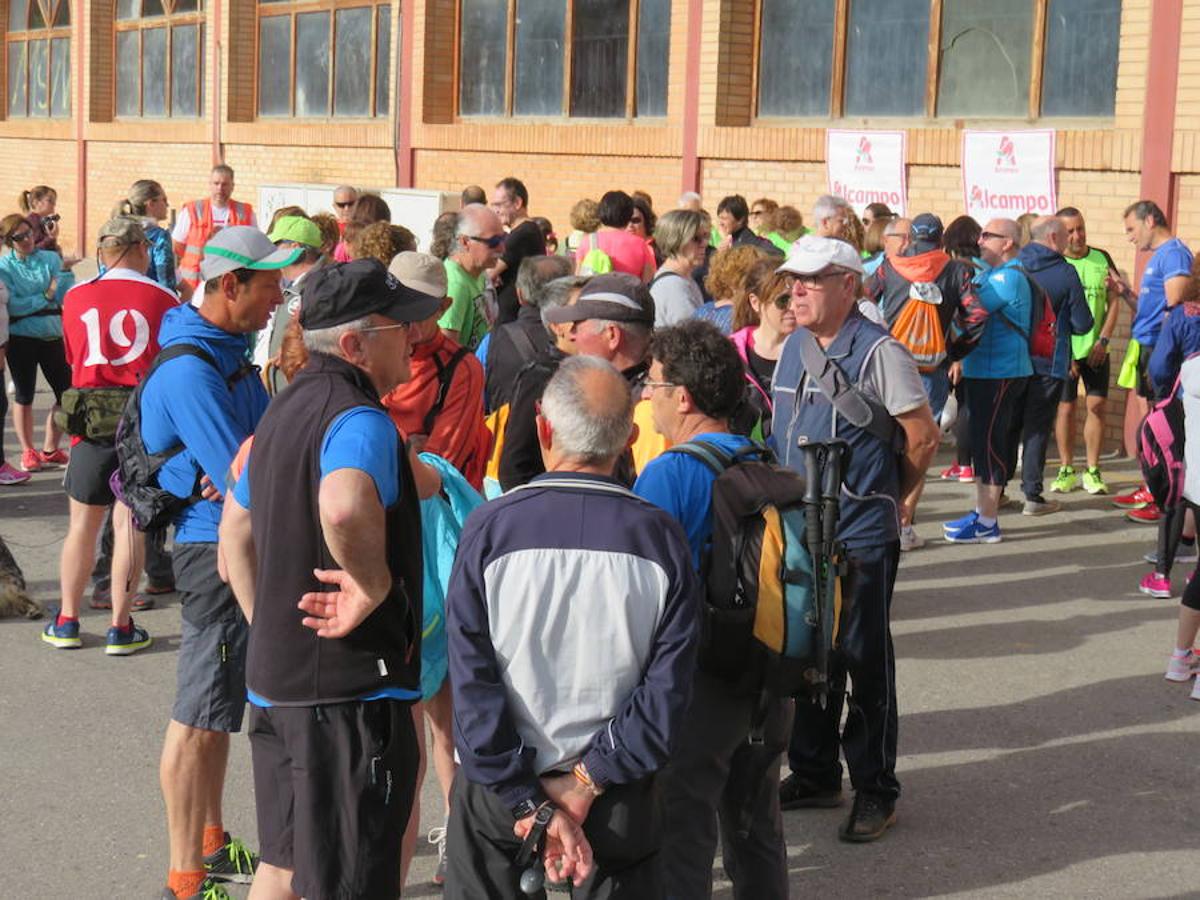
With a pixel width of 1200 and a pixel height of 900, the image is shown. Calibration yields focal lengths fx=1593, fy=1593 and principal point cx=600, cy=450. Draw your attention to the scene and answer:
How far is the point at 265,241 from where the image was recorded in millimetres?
4902

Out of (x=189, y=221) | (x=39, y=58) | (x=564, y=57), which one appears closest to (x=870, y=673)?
(x=189, y=221)

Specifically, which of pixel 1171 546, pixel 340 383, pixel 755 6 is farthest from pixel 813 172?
pixel 340 383

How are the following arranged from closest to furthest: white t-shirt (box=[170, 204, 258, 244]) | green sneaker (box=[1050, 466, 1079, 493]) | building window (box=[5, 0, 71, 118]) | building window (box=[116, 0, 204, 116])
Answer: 1. green sneaker (box=[1050, 466, 1079, 493])
2. white t-shirt (box=[170, 204, 258, 244])
3. building window (box=[116, 0, 204, 116])
4. building window (box=[5, 0, 71, 118])

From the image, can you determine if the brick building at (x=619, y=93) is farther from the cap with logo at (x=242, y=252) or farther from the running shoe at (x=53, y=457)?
the cap with logo at (x=242, y=252)

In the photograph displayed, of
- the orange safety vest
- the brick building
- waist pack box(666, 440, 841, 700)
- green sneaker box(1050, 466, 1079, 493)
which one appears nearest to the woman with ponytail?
the orange safety vest

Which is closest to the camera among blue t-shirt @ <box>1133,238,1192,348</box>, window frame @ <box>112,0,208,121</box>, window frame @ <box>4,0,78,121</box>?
blue t-shirt @ <box>1133,238,1192,348</box>

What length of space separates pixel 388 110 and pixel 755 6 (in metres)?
6.63

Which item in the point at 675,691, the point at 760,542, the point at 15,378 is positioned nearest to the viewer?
the point at 675,691

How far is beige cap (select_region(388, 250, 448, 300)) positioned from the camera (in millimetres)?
5312

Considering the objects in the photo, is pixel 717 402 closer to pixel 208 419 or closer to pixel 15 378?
pixel 208 419

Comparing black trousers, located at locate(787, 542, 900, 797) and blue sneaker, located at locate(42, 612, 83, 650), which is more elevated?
black trousers, located at locate(787, 542, 900, 797)

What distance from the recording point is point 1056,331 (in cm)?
1073

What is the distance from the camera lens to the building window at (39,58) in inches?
1173

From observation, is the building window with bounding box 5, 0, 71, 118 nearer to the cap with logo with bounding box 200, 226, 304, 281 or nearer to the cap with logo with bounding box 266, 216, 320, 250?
the cap with logo with bounding box 266, 216, 320, 250
